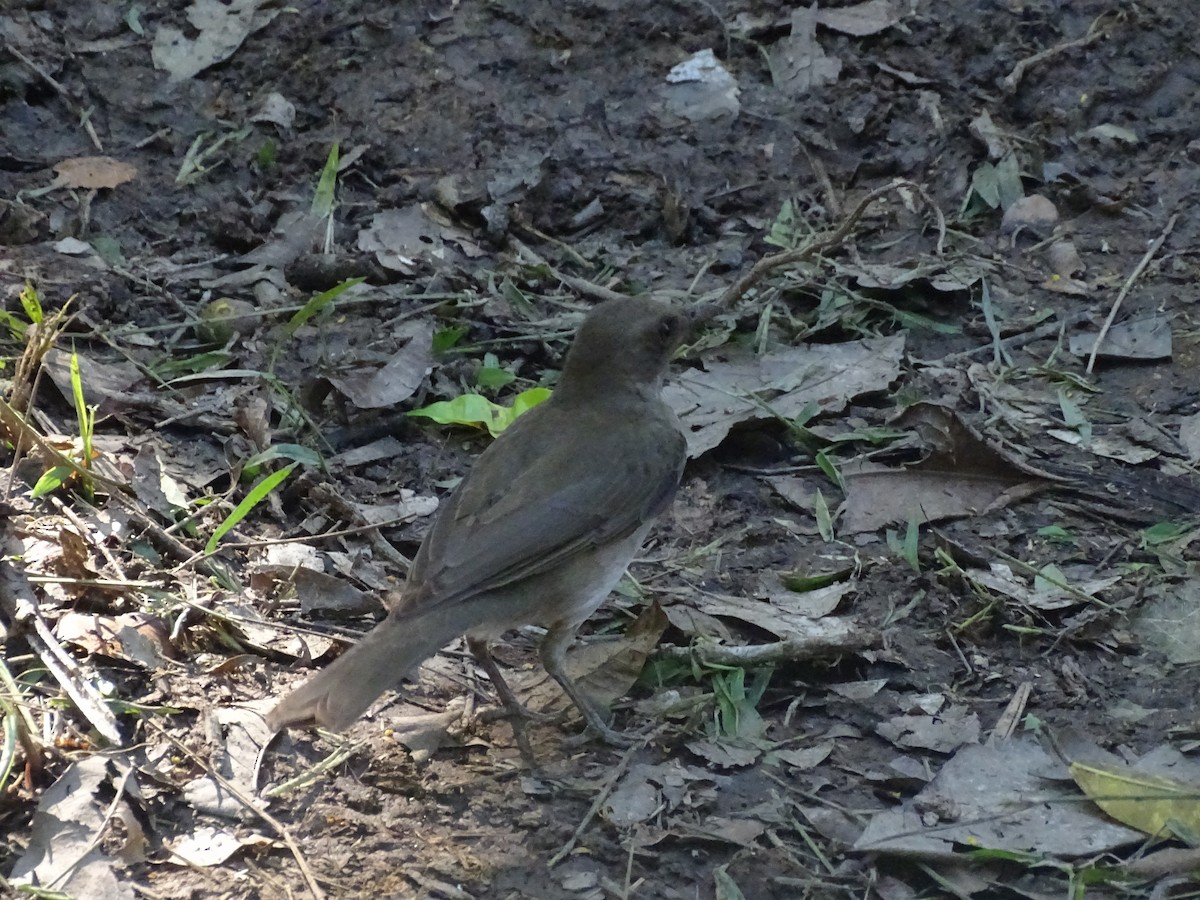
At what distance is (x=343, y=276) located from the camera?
6.77 m

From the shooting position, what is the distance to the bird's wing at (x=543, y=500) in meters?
4.41

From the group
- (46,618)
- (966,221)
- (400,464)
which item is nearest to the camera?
(46,618)

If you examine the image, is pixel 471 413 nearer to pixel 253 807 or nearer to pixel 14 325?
pixel 14 325

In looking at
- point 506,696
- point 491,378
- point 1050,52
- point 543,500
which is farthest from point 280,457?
point 1050,52

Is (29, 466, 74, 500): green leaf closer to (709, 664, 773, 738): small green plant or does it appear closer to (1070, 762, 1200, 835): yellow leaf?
(709, 664, 773, 738): small green plant

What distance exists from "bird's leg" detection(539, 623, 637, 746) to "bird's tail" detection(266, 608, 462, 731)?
60 centimetres

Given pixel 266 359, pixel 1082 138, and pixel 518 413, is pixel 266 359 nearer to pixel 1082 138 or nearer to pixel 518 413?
pixel 518 413

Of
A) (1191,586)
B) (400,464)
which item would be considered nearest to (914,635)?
(1191,586)

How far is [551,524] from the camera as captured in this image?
15.2 ft

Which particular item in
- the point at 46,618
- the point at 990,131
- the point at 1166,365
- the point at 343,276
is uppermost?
the point at 46,618

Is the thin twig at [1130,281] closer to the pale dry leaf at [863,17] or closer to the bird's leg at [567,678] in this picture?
the pale dry leaf at [863,17]

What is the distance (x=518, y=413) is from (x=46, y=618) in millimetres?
2354

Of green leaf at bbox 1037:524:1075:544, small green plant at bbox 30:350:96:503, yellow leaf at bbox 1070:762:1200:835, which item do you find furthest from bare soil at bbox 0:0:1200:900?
yellow leaf at bbox 1070:762:1200:835

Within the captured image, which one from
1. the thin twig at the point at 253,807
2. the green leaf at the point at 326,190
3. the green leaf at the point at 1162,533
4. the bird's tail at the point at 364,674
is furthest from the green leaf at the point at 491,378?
the green leaf at the point at 1162,533
